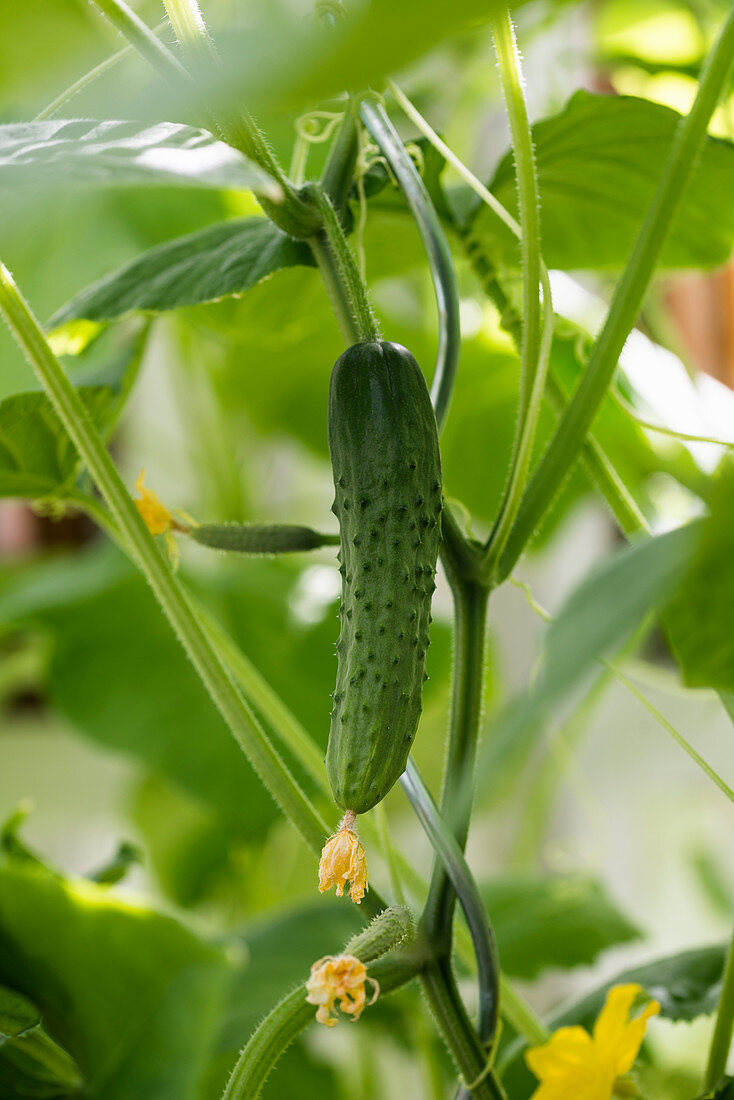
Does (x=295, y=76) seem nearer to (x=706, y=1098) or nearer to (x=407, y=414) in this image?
(x=407, y=414)

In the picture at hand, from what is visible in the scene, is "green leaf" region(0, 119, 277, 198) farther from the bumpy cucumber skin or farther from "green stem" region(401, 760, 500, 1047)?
"green stem" region(401, 760, 500, 1047)

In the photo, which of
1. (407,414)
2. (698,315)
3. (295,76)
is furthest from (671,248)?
(698,315)

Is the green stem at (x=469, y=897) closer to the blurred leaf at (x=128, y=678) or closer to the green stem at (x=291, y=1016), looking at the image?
the green stem at (x=291, y=1016)

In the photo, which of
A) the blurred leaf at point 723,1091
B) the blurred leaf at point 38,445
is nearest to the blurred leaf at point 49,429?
the blurred leaf at point 38,445

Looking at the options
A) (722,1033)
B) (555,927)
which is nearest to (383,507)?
(722,1033)

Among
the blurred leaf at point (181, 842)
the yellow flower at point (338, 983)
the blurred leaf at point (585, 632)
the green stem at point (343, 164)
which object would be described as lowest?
the blurred leaf at point (181, 842)

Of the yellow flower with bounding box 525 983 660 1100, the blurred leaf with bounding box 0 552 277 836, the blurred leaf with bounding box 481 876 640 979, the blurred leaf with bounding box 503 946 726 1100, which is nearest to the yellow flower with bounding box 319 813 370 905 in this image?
the yellow flower with bounding box 525 983 660 1100
